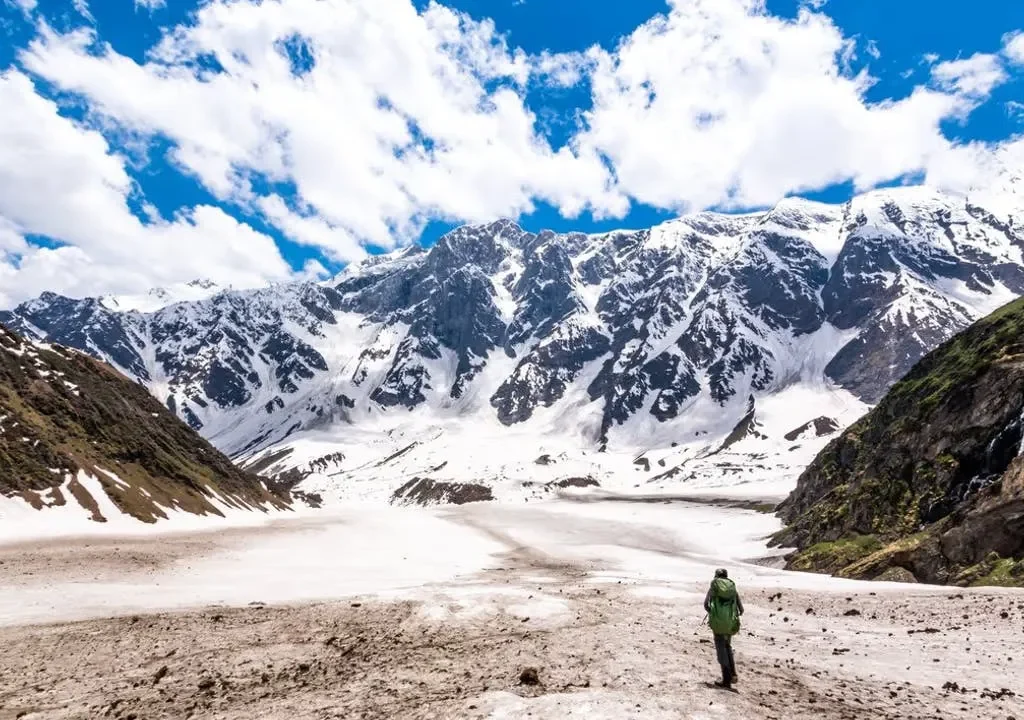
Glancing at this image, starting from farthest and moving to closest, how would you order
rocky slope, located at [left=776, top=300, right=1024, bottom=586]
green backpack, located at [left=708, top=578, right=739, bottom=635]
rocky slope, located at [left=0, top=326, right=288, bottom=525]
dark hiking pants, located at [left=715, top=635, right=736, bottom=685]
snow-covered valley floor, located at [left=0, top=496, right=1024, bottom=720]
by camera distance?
rocky slope, located at [left=0, top=326, right=288, bottom=525], rocky slope, located at [left=776, top=300, right=1024, bottom=586], green backpack, located at [left=708, top=578, right=739, bottom=635], dark hiking pants, located at [left=715, top=635, right=736, bottom=685], snow-covered valley floor, located at [left=0, top=496, right=1024, bottom=720]

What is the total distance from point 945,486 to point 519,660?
3805cm

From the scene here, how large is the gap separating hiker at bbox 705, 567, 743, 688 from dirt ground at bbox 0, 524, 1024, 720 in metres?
0.51

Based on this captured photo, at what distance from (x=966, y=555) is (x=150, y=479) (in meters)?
→ 85.2

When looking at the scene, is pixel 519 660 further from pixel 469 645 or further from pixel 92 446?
pixel 92 446

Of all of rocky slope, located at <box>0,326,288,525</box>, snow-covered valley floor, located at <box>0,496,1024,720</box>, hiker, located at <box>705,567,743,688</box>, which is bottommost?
snow-covered valley floor, located at <box>0,496,1024,720</box>

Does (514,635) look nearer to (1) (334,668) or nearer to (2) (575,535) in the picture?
(1) (334,668)

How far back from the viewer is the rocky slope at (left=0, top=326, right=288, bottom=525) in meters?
62.3

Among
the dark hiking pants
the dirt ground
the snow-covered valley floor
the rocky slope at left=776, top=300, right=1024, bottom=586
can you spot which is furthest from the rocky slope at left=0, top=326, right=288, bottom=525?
the rocky slope at left=776, top=300, right=1024, bottom=586

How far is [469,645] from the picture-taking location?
18031 mm

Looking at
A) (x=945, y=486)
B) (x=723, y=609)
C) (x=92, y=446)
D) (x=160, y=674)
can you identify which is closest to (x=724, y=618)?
(x=723, y=609)

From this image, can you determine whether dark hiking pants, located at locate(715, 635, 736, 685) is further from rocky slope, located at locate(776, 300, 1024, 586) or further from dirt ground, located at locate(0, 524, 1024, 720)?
rocky slope, located at locate(776, 300, 1024, 586)

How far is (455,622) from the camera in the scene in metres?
21.4

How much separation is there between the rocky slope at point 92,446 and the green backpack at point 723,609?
202 feet

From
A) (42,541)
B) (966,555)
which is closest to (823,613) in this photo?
(966,555)
